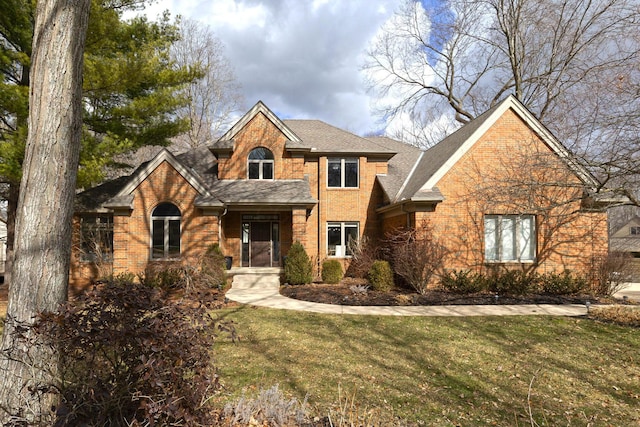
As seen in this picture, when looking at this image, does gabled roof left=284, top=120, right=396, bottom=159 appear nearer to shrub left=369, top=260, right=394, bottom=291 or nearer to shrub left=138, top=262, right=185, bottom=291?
shrub left=369, top=260, right=394, bottom=291

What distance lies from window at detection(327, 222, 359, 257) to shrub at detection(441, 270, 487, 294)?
5594mm

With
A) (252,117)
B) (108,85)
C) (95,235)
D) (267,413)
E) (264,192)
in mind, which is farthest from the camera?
(252,117)

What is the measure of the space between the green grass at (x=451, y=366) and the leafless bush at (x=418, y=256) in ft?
10.3

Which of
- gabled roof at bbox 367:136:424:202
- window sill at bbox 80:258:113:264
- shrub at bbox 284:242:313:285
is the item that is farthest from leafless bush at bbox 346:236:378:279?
window sill at bbox 80:258:113:264

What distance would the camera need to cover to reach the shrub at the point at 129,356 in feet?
8.92

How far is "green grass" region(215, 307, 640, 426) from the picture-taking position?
15.2ft

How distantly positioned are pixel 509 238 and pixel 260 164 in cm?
1054

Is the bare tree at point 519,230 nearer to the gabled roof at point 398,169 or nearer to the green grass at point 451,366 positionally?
the gabled roof at point 398,169

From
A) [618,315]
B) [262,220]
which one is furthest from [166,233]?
[618,315]

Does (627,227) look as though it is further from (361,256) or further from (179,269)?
(179,269)

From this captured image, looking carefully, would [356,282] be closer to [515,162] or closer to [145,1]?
[515,162]

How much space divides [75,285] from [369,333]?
1253 cm

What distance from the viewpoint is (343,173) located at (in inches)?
699

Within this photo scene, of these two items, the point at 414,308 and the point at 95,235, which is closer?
the point at 414,308
